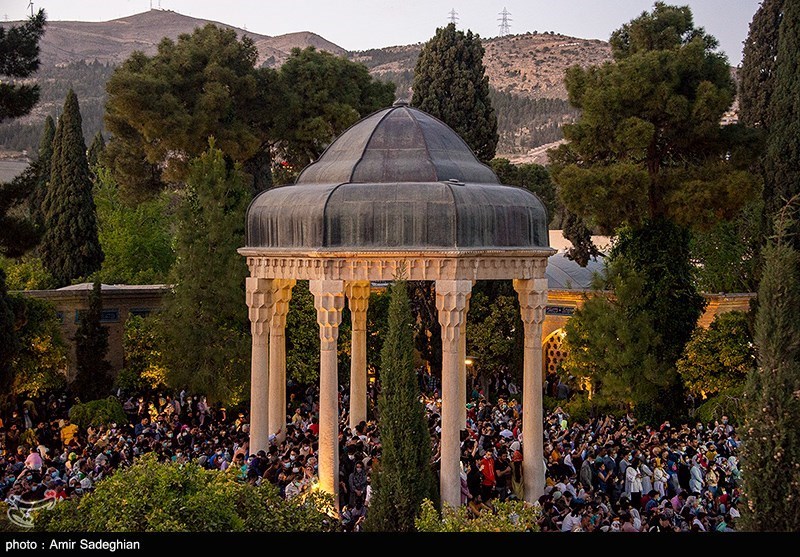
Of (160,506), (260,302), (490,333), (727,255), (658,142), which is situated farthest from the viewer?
(727,255)

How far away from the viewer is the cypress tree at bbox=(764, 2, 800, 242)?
2542 cm

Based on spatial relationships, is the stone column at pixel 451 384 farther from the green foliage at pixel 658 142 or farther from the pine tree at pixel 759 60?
the pine tree at pixel 759 60

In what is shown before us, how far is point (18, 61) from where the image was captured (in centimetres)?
2438

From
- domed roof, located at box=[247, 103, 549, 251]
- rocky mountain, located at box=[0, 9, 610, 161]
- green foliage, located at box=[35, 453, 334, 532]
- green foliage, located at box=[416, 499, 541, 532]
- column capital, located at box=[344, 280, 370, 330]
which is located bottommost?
green foliage, located at box=[416, 499, 541, 532]

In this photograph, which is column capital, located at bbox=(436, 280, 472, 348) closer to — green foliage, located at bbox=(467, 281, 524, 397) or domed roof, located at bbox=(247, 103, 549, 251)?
domed roof, located at bbox=(247, 103, 549, 251)

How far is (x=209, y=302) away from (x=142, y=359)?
134 inches

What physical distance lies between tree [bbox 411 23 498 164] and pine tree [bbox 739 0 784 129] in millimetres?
7646

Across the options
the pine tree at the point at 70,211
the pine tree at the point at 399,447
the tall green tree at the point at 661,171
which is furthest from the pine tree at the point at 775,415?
the pine tree at the point at 70,211

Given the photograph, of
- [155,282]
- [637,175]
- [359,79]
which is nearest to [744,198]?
[637,175]

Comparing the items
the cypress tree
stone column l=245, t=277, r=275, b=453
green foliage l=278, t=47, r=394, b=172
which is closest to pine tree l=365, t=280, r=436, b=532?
stone column l=245, t=277, r=275, b=453

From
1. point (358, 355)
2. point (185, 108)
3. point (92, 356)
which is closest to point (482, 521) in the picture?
point (358, 355)

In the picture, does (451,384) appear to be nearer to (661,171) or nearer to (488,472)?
(488,472)

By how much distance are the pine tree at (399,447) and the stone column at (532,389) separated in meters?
2.76

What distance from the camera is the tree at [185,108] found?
29.1 metres
